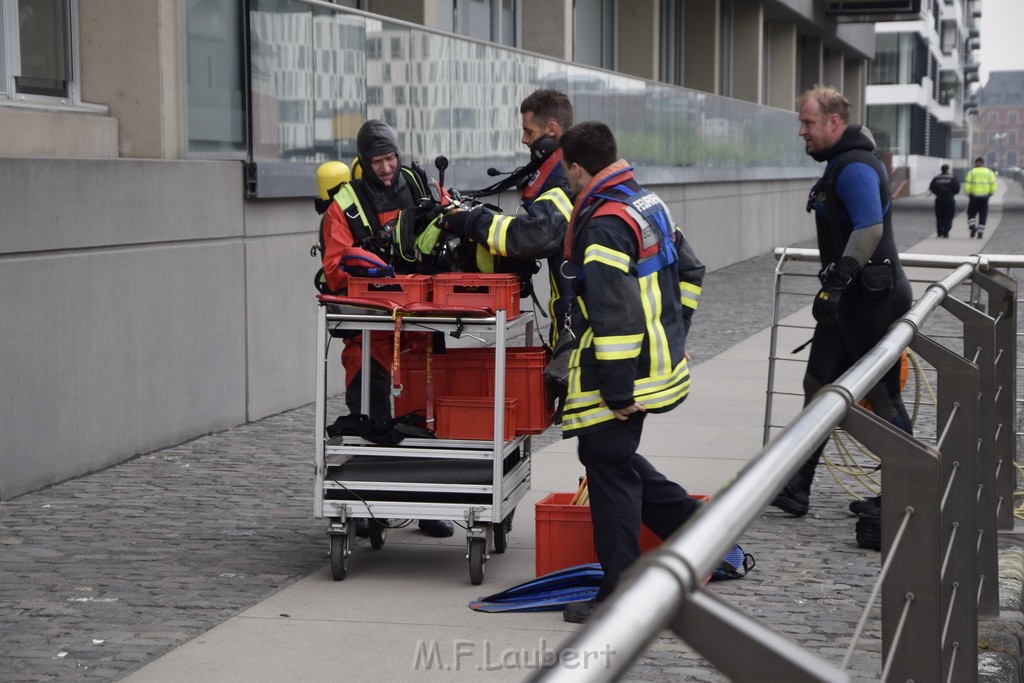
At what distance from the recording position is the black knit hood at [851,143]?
6.85 m

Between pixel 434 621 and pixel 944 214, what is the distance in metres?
33.6

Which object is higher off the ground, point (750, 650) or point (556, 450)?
point (750, 650)

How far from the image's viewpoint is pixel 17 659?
15.9 ft

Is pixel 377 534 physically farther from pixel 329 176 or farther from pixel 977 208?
pixel 977 208

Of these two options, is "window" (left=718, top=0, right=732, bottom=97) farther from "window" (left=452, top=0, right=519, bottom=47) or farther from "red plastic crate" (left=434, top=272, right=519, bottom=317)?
"red plastic crate" (left=434, top=272, right=519, bottom=317)

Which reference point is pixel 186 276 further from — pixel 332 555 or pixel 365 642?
pixel 365 642

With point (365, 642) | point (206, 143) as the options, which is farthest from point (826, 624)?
point (206, 143)

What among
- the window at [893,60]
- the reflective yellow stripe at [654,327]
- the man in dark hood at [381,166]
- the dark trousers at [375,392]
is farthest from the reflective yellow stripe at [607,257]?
the window at [893,60]

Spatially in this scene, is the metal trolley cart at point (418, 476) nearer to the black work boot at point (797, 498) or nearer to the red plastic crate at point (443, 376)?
the red plastic crate at point (443, 376)

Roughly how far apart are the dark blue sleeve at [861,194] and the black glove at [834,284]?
0.72 ft

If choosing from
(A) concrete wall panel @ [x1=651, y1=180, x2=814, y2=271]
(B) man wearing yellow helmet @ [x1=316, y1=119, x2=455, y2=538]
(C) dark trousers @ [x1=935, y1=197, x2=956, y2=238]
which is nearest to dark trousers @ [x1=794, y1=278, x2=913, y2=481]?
(B) man wearing yellow helmet @ [x1=316, y1=119, x2=455, y2=538]

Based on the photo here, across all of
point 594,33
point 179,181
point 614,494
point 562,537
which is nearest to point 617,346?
point 614,494

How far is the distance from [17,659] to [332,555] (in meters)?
1.41

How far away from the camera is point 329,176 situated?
758cm
